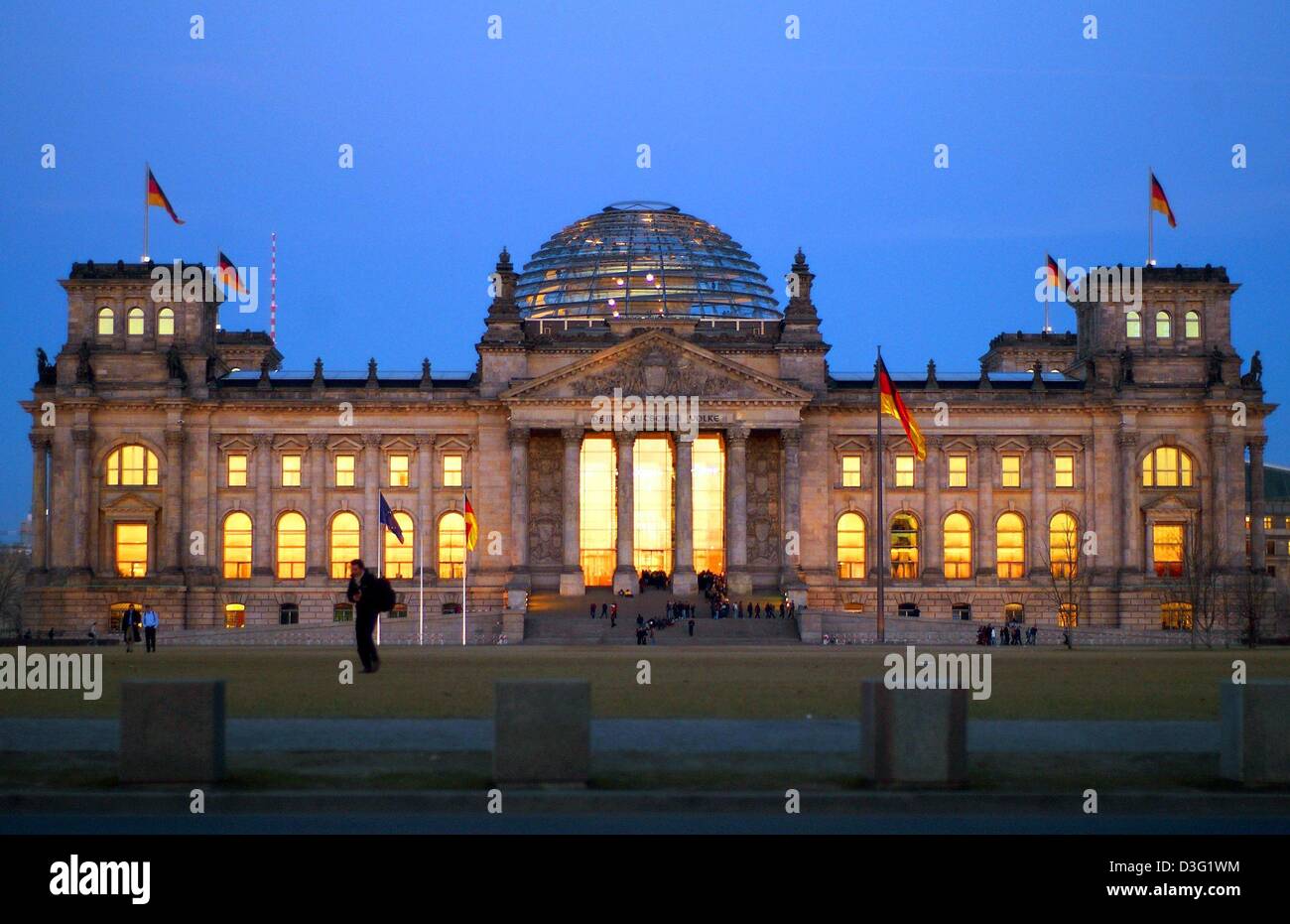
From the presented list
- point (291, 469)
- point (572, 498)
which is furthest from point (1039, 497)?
point (291, 469)

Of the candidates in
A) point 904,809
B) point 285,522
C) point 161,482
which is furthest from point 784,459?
point 904,809

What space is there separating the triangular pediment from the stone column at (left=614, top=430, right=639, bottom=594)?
295cm

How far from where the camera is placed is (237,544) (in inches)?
4222

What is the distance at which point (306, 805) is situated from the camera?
18141mm

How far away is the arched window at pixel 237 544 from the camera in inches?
4210

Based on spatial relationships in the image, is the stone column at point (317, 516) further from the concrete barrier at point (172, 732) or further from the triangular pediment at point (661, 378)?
the concrete barrier at point (172, 732)

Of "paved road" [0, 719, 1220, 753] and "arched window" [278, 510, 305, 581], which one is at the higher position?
"arched window" [278, 510, 305, 581]

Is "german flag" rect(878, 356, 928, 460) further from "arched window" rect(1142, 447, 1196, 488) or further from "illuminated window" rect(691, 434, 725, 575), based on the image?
"arched window" rect(1142, 447, 1196, 488)

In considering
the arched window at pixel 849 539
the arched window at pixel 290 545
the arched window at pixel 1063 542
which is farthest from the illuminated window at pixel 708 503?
the arched window at pixel 290 545

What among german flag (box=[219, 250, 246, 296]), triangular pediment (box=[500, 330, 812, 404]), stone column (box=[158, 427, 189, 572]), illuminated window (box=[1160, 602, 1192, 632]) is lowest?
illuminated window (box=[1160, 602, 1192, 632])

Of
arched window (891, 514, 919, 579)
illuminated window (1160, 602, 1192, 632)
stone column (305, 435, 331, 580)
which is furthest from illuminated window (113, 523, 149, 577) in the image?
illuminated window (1160, 602, 1192, 632)

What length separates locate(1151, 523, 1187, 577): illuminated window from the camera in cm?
10744
